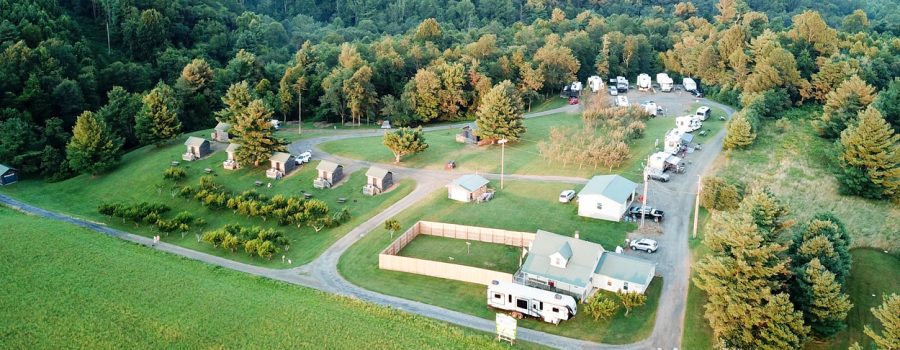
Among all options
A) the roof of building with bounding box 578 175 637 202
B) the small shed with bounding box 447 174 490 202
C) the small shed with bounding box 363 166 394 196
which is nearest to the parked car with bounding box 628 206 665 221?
the roof of building with bounding box 578 175 637 202

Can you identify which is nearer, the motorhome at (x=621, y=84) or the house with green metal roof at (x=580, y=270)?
the house with green metal roof at (x=580, y=270)

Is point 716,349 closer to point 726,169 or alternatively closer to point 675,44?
point 726,169

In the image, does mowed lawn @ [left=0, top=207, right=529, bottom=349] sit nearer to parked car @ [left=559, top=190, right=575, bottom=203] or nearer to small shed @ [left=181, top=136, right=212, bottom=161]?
parked car @ [left=559, top=190, right=575, bottom=203]

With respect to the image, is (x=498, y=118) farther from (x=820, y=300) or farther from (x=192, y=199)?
(x=820, y=300)

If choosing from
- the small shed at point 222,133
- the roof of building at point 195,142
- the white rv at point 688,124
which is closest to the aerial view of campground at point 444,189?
the white rv at point 688,124

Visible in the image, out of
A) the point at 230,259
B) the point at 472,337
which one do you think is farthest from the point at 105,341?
the point at 472,337

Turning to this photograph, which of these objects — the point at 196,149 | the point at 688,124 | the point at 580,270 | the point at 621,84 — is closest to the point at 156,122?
the point at 196,149

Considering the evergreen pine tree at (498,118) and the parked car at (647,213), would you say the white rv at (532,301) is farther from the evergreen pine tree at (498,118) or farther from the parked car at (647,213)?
the evergreen pine tree at (498,118)
